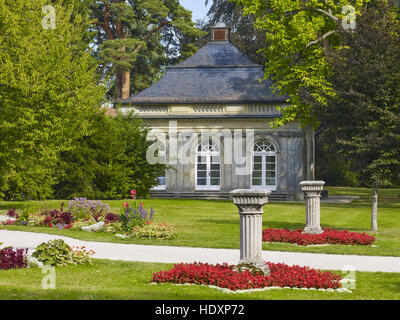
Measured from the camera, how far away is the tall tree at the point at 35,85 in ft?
67.4

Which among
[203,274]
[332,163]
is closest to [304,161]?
[332,163]

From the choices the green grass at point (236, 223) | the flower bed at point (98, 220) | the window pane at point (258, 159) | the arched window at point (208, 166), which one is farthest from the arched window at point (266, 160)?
the flower bed at point (98, 220)

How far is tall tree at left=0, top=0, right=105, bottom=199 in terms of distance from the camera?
20547 millimetres

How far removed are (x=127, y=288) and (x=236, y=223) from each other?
11113 mm

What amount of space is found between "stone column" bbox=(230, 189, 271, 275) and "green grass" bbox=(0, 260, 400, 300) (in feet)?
3.09

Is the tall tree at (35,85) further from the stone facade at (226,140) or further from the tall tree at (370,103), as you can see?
the stone facade at (226,140)

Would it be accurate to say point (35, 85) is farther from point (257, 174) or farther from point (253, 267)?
point (257, 174)

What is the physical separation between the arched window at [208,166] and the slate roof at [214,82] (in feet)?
8.33

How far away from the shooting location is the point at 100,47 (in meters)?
47.7

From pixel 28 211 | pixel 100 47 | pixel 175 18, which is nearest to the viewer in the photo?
pixel 28 211

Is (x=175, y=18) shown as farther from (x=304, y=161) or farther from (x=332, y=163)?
(x=304, y=161)
